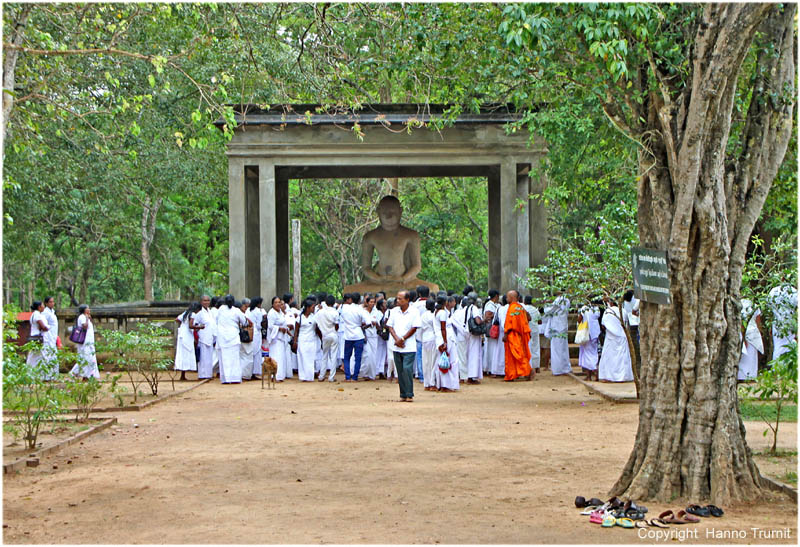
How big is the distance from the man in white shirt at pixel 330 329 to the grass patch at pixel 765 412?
8.55 metres

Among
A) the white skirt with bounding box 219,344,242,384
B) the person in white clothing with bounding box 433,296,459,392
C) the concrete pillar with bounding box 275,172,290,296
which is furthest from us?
the concrete pillar with bounding box 275,172,290,296

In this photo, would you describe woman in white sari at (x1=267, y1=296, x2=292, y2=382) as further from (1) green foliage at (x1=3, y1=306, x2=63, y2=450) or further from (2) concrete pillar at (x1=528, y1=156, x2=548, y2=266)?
(1) green foliage at (x1=3, y1=306, x2=63, y2=450)

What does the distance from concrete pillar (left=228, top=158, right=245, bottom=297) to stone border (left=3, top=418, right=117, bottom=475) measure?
8186mm

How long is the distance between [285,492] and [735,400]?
141 inches

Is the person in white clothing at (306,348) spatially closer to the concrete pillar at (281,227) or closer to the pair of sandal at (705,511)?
the concrete pillar at (281,227)

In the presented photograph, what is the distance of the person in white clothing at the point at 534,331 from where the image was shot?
1945 cm

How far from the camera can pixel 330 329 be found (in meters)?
19.1

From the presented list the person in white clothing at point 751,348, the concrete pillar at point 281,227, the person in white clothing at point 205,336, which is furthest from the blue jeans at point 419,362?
the concrete pillar at point 281,227

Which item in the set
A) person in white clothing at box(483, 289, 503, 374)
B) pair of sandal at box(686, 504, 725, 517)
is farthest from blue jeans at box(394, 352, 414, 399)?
pair of sandal at box(686, 504, 725, 517)

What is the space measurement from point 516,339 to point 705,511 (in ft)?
38.4

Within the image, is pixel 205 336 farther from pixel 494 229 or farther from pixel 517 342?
pixel 494 229

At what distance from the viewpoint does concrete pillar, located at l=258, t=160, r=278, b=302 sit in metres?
20.5

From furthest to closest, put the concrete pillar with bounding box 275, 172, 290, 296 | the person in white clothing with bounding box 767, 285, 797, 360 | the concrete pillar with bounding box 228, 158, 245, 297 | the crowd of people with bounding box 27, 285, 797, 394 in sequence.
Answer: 1. the concrete pillar with bounding box 275, 172, 290, 296
2. the concrete pillar with bounding box 228, 158, 245, 297
3. the crowd of people with bounding box 27, 285, 797, 394
4. the person in white clothing with bounding box 767, 285, 797, 360

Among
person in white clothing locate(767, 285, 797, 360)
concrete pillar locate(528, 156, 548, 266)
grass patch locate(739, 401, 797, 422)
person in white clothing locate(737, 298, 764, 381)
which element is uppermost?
concrete pillar locate(528, 156, 548, 266)
